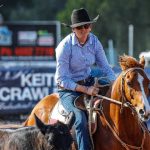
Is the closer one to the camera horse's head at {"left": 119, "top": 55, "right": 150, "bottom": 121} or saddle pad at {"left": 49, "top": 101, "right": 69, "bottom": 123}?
horse's head at {"left": 119, "top": 55, "right": 150, "bottom": 121}

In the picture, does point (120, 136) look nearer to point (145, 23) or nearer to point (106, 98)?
point (106, 98)

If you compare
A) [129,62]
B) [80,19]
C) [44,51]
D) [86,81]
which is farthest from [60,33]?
[129,62]

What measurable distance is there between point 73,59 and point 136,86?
99 cm

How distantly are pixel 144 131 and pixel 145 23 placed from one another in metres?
29.6

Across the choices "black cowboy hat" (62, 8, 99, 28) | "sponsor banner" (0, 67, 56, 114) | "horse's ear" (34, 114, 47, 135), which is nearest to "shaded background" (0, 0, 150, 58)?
"sponsor banner" (0, 67, 56, 114)

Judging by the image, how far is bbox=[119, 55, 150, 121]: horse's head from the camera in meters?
7.69

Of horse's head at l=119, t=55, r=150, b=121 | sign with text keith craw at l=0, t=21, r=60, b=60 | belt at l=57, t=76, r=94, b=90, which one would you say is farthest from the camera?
sign with text keith craw at l=0, t=21, r=60, b=60

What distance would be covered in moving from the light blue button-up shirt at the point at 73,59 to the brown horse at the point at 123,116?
0.42 meters

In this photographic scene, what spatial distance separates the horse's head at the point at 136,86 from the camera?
303 inches

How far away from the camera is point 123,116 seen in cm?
832

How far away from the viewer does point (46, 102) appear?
934cm

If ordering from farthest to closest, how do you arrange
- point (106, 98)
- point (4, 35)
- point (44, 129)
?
point (4, 35), point (106, 98), point (44, 129)

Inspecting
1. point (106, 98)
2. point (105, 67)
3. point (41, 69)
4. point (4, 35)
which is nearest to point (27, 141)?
point (106, 98)

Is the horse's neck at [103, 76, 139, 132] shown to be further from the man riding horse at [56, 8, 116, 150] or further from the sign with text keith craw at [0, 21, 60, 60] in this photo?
the sign with text keith craw at [0, 21, 60, 60]
